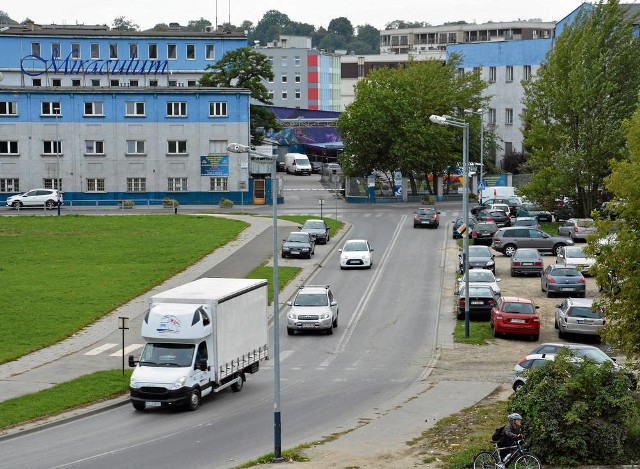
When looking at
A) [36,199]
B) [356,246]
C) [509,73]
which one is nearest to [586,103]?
[356,246]

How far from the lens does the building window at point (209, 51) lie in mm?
111438

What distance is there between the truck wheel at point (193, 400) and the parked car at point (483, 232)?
37.3m

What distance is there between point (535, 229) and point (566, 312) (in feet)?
75.6

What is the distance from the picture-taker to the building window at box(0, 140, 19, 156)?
8906 centimetres

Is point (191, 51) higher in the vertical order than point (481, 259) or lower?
higher

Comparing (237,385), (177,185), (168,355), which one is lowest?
(237,385)

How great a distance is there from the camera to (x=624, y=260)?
28016 millimetres

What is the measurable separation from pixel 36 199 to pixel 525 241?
4254 cm

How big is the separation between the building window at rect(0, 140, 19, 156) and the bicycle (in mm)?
74478

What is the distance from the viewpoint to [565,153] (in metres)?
69.8

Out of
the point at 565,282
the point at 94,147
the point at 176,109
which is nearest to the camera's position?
the point at 565,282

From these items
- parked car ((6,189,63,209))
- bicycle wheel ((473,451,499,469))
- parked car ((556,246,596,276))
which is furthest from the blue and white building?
bicycle wheel ((473,451,499,469))

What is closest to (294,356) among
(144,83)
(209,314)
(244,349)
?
(244,349)

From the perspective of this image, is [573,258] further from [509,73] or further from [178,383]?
[509,73]
